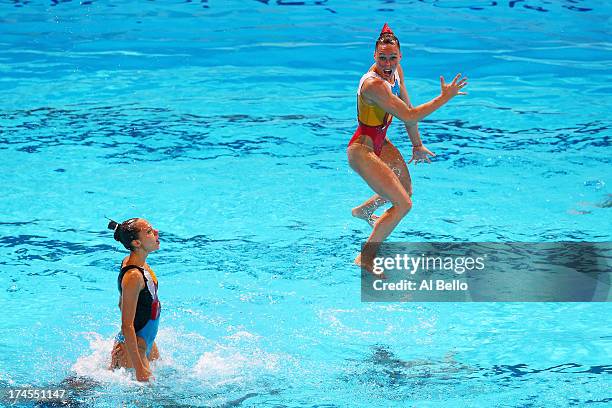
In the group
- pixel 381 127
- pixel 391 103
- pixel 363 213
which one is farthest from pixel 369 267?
pixel 391 103

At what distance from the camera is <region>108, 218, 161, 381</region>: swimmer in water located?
5.28 metres

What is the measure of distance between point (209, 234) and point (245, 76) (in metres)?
5.82

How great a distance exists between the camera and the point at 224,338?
6539 mm

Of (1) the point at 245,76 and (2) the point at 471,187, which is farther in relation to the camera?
(1) the point at 245,76

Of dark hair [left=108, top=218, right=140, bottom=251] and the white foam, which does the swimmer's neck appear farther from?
the white foam

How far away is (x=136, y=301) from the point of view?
531 cm

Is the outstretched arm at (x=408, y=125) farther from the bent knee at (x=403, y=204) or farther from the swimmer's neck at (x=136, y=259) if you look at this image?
the swimmer's neck at (x=136, y=259)

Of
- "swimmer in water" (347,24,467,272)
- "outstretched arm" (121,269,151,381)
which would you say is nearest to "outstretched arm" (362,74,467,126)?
"swimmer in water" (347,24,467,272)

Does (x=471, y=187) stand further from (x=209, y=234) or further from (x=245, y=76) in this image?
(x=245, y=76)

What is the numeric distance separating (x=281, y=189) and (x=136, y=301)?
4.51 m

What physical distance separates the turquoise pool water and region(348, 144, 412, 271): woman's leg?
0.57 meters

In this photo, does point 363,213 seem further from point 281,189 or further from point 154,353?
point 154,353

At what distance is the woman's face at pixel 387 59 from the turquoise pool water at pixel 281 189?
1604 millimetres

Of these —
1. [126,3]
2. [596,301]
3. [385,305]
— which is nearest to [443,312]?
[385,305]
